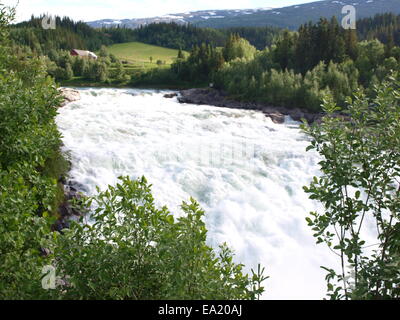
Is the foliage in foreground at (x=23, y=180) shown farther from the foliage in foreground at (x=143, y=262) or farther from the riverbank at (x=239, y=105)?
the riverbank at (x=239, y=105)

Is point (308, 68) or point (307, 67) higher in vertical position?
point (307, 67)

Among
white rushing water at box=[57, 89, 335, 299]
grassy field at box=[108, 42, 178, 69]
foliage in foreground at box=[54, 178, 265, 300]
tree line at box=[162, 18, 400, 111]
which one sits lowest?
white rushing water at box=[57, 89, 335, 299]

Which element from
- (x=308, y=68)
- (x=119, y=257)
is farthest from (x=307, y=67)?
(x=119, y=257)

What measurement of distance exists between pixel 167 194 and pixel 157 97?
4246 cm

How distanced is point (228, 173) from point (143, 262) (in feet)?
61.2

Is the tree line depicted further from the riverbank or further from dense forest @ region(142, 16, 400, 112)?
the riverbank

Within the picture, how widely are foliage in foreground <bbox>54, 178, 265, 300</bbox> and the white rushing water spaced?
10.7 meters

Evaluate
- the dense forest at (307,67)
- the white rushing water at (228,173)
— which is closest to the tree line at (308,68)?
the dense forest at (307,67)

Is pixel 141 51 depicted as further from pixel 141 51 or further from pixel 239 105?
pixel 239 105

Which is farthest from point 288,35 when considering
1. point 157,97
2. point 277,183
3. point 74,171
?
point 74,171

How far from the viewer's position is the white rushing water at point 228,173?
59.4 feet

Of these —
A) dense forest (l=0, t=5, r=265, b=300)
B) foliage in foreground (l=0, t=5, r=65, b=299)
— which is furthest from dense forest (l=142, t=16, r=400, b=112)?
dense forest (l=0, t=5, r=265, b=300)

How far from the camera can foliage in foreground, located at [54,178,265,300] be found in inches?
231

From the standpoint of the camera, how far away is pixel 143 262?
633 cm
